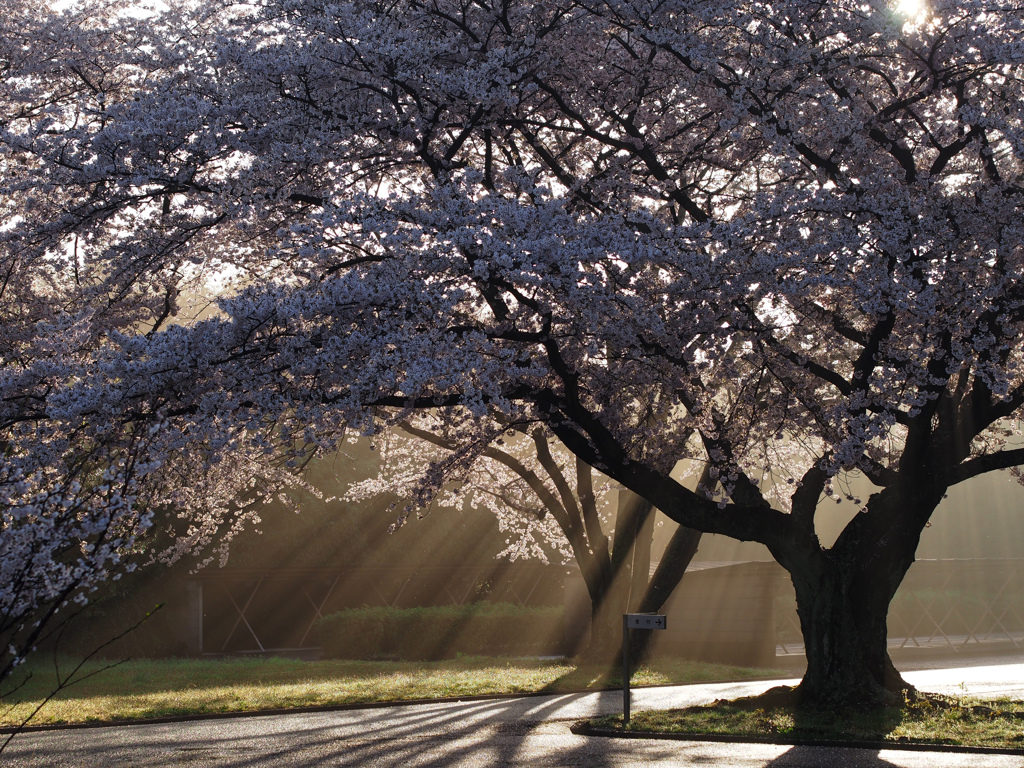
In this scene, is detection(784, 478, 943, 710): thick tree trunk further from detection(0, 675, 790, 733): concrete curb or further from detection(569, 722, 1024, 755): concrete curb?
detection(0, 675, 790, 733): concrete curb

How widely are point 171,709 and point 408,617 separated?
13.0m

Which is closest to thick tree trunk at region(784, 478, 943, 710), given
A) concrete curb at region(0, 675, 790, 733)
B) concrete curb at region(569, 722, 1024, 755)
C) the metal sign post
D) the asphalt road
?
concrete curb at region(569, 722, 1024, 755)

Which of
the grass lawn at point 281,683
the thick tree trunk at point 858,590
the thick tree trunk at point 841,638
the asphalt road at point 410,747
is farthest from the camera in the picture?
the grass lawn at point 281,683

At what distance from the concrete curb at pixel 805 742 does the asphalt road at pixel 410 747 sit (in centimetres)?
25

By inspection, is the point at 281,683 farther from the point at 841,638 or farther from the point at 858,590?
the point at 858,590

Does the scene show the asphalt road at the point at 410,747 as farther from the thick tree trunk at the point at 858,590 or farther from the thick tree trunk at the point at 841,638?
the thick tree trunk at the point at 858,590

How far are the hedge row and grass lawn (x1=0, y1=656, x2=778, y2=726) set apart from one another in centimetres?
173

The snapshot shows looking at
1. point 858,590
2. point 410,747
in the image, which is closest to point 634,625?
point 410,747

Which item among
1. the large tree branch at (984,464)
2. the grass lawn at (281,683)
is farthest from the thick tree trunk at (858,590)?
the grass lawn at (281,683)

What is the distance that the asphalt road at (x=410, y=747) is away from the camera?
8977mm

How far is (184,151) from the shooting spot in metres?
11.6

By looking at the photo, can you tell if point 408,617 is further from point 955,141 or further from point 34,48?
point 955,141

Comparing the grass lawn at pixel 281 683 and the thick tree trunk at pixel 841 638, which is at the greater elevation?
the thick tree trunk at pixel 841 638

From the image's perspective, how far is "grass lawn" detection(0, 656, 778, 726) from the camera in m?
14.5
